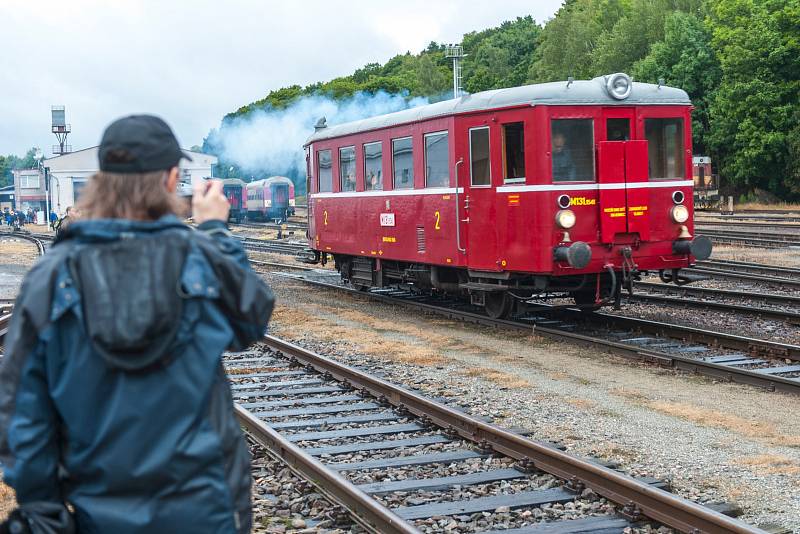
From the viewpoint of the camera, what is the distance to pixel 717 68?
60281mm

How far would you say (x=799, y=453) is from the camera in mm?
7668

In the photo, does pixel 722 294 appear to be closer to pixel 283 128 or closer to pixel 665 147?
pixel 665 147

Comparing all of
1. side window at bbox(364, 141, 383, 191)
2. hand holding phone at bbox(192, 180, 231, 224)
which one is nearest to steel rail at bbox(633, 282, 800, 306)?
side window at bbox(364, 141, 383, 191)

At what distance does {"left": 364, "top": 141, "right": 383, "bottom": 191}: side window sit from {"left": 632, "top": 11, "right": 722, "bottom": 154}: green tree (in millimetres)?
45438

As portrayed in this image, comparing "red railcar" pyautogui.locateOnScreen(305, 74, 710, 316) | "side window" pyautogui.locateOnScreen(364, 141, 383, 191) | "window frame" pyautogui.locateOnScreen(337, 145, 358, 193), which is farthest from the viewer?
"window frame" pyautogui.locateOnScreen(337, 145, 358, 193)

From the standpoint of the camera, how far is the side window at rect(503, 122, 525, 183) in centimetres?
1351

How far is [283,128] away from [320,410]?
166ft

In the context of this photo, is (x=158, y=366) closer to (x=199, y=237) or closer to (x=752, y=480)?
(x=199, y=237)

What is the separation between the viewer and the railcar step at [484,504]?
620 cm

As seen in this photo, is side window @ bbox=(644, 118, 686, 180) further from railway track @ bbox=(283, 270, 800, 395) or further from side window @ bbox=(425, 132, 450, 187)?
side window @ bbox=(425, 132, 450, 187)

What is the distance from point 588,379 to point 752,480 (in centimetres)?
391

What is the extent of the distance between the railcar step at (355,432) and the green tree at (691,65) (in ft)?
179

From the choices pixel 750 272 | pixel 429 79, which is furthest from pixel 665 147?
pixel 429 79

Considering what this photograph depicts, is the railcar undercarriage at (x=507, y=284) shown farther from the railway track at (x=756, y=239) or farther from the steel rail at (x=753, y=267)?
the railway track at (x=756, y=239)
